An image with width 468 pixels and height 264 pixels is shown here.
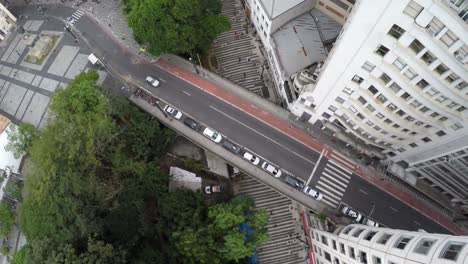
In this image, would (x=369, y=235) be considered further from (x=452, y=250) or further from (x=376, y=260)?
(x=452, y=250)

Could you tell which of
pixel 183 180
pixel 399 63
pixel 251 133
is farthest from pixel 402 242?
pixel 183 180

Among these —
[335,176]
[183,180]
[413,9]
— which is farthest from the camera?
[183,180]

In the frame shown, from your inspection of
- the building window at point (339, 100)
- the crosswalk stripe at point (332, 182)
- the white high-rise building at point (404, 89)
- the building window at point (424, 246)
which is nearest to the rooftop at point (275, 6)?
the white high-rise building at point (404, 89)

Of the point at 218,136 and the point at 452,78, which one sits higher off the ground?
the point at 452,78

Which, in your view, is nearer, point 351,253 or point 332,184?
point 351,253

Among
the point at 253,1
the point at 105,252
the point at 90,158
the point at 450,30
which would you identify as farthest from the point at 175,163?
the point at 450,30

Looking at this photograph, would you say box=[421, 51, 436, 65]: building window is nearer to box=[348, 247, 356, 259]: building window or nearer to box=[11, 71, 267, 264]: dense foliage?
box=[348, 247, 356, 259]: building window

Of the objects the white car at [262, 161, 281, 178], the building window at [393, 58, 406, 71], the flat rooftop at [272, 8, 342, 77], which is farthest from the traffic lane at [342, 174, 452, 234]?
the building window at [393, 58, 406, 71]

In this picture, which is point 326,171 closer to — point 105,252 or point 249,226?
point 249,226
